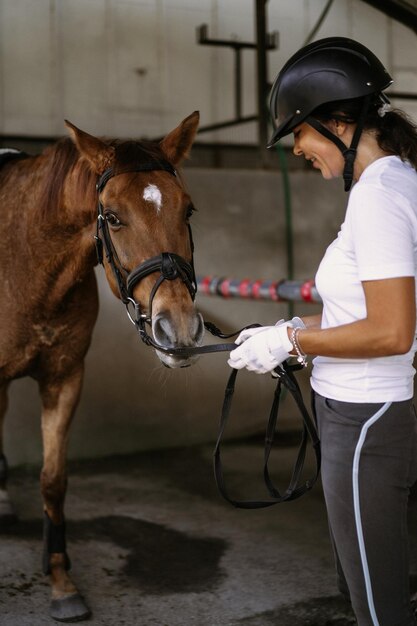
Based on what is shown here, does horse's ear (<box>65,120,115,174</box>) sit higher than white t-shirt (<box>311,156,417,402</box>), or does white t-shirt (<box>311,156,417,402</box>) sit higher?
horse's ear (<box>65,120,115,174</box>)

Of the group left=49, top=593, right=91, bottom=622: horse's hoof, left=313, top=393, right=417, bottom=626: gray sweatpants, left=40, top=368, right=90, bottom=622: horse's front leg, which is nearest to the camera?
left=313, top=393, right=417, bottom=626: gray sweatpants

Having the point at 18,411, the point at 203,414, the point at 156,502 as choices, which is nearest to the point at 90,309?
the point at 156,502

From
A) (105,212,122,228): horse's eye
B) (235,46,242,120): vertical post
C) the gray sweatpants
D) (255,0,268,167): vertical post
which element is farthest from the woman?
(235,46,242,120): vertical post

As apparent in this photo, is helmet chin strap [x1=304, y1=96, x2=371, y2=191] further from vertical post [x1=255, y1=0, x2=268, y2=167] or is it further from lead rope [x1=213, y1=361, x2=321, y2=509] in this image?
vertical post [x1=255, y1=0, x2=268, y2=167]

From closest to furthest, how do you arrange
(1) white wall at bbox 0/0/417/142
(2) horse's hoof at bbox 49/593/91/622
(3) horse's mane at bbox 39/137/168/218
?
(3) horse's mane at bbox 39/137/168/218 → (2) horse's hoof at bbox 49/593/91/622 → (1) white wall at bbox 0/0/417/142

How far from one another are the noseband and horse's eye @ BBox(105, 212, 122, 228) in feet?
0.06

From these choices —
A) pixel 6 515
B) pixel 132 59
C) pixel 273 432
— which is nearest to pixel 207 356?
pixel 6 515

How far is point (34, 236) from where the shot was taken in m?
2.26

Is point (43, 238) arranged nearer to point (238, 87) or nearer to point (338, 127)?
point (338, 127)

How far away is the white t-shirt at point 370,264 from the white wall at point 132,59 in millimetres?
4323

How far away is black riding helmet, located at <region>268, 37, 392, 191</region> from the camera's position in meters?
1.31

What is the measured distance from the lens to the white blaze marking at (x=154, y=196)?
1.81 m

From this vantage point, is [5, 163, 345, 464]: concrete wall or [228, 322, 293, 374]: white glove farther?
[5, 163, 345, 464]: concrete wall

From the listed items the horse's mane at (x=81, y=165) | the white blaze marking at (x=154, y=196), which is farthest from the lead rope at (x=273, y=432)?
the horse's mane at (x=81, y=165)
